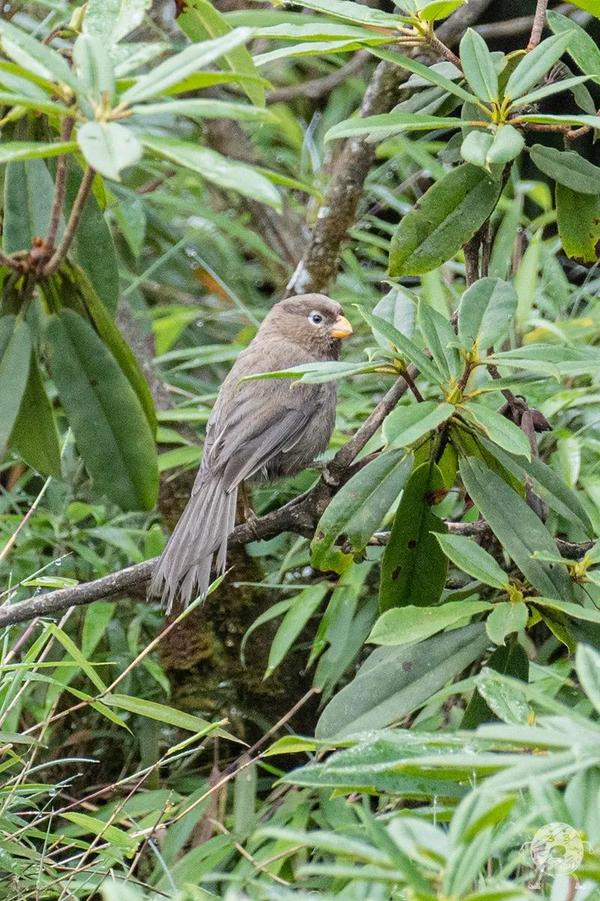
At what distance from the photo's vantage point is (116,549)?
400 centimetres

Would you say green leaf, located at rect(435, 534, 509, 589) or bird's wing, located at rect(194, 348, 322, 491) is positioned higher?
green leaf, located at rect(435, 534, 509, 589)

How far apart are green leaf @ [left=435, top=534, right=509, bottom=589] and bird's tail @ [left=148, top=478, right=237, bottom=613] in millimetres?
866

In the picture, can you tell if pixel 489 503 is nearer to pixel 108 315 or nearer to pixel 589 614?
pixel 589 614

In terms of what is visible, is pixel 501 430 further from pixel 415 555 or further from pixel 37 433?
pixel 37 433

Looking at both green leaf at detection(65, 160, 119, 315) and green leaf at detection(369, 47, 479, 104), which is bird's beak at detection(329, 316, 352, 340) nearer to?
green leaf at detection(65, 160, 119, 315)

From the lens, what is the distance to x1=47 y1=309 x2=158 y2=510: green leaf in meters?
2.10

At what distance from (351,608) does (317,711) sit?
0.53m

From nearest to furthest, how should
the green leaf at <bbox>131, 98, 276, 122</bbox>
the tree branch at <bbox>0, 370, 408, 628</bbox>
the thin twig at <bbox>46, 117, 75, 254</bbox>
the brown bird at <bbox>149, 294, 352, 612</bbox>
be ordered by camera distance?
the green leaf at <bbox>131, 98, 276, 122</bbox> → the thin twig at <bbox>46, 117, 75, 254</bbox> → the tree branch at <bbox>0, 370, 408, 628</bbox> → the brown bird at <bbox>149, 294, 352, 612</bbox>

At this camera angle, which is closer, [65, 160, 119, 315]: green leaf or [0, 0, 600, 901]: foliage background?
[0, 0, 600, 901]: foliage background

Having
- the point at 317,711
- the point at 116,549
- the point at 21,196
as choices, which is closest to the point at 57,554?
the point at 116,549

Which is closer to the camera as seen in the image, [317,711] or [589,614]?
[589,614]

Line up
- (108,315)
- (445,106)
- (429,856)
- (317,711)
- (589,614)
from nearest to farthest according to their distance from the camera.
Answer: (429,856), (589,614), (108,315), (445,106), (317,711)

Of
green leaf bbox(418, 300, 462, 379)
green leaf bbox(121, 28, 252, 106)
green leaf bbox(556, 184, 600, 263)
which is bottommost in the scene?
green leaf bbox(418, 300, 462, 379)

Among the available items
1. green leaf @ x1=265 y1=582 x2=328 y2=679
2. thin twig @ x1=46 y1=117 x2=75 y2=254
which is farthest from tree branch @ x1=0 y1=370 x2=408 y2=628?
thin twig @ x1=46 y1=117 x2=75 y2=254
